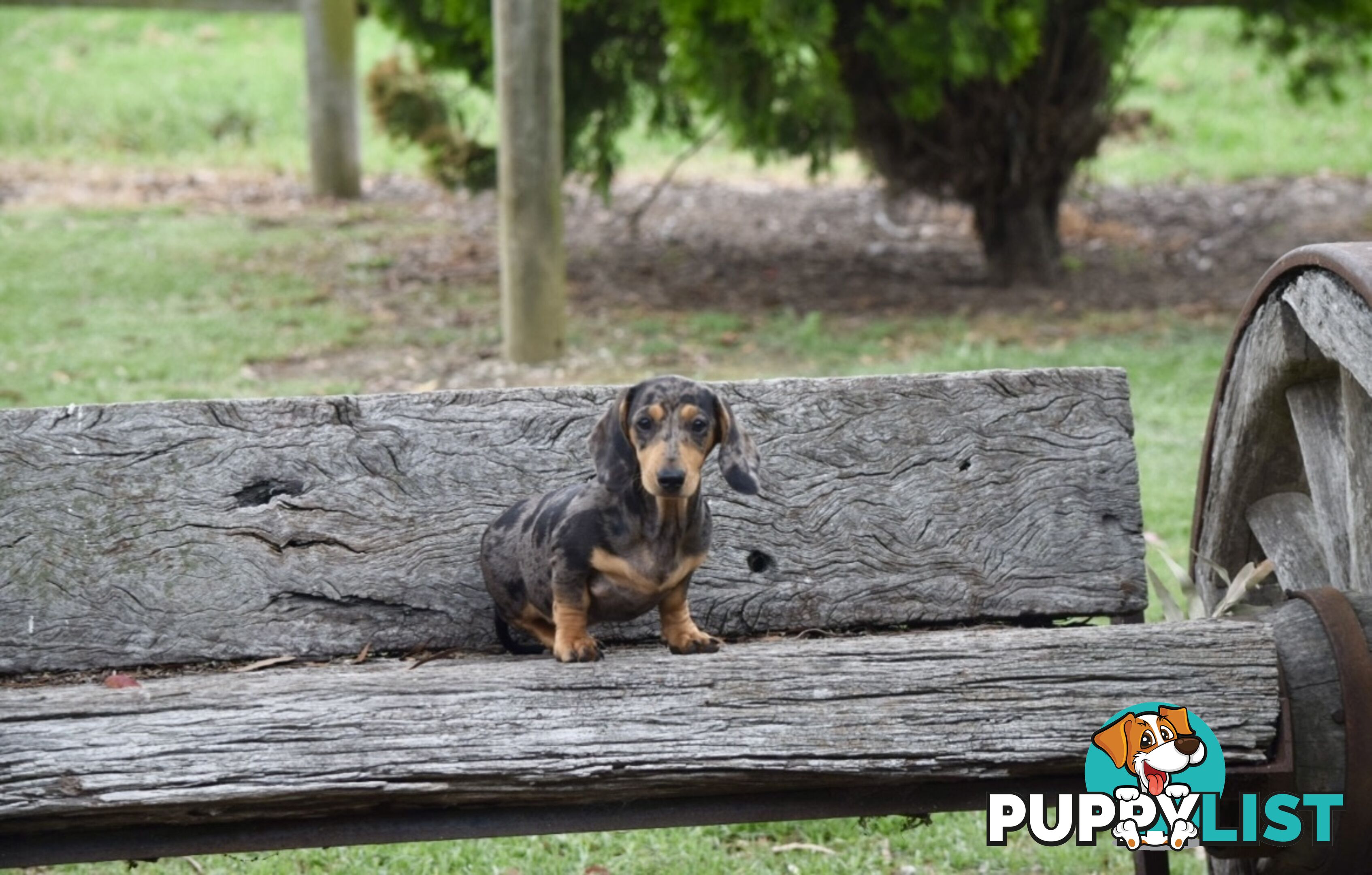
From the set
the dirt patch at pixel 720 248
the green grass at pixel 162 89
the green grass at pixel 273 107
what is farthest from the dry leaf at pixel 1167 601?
the green grass at pixel 162 89

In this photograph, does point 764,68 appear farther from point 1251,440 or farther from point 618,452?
point 618,452

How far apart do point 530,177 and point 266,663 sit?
14.5ft

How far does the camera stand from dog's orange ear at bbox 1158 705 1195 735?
8.07ft

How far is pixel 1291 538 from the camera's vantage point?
10.1ft

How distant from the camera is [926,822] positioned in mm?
2717

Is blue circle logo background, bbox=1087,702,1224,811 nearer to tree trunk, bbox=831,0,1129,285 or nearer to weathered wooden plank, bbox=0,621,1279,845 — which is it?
weathered wooden plank, bbox=0,621,1279,845

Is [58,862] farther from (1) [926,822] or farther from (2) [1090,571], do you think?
(2) [1090,571]

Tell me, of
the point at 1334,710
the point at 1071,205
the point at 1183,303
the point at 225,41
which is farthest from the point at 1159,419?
the point at 225,41

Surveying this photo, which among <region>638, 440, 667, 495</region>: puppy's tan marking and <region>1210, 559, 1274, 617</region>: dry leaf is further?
<region>1210, 559, 1274, 617</region>: dry leaf

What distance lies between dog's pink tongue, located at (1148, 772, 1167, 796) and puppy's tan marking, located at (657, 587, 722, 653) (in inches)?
31.5

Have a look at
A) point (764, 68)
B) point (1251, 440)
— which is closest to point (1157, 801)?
point (1251, 440)

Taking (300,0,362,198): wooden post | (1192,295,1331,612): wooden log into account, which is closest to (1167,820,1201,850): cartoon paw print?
(1192,295,1331,612): wooden log

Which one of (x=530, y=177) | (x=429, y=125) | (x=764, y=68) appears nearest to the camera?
(x=530, y=177)

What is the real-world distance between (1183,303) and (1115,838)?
703 centimetres
